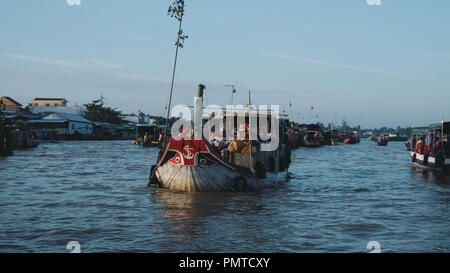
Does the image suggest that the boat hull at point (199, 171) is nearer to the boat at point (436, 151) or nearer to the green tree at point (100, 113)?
the boat at point (436, 151)

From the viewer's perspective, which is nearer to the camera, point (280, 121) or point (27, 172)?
point (280, 121)

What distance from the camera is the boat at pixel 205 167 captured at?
1330 cm

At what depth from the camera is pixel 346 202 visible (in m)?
13.4

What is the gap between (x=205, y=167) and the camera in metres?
13.4

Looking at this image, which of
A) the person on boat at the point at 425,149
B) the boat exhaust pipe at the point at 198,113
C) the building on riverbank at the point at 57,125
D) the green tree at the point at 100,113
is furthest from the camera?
the green tree at the point at 100,113

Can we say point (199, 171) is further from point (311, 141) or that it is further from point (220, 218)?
point (311, 141)

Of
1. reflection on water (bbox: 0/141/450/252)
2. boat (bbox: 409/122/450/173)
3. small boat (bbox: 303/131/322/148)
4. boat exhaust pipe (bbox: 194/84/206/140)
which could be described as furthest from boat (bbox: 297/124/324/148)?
boat exhaust pipe (bbox: 194/84/206/140)

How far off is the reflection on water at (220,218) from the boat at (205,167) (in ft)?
1.09

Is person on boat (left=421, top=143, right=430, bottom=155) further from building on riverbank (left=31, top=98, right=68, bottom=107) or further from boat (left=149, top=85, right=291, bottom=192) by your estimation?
building on riverbank (left=31, top=98, right=68, bottom=107)

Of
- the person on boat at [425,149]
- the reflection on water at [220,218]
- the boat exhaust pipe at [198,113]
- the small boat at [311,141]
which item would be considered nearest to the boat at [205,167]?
the boat exhaust pipe at [198,113]

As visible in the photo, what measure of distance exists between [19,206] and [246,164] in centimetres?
691
